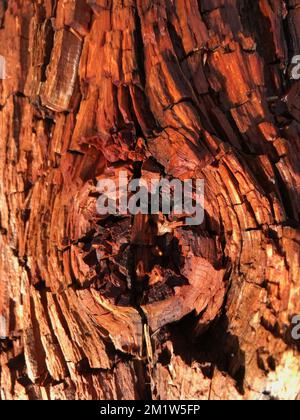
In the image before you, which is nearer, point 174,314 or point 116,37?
point 174,314

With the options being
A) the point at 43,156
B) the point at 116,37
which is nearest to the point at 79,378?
the point at 43,156

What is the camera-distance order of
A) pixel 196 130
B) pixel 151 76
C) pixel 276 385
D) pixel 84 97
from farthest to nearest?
pixel 84 97 → pixel 151 76 → pixel 196 130 → pixel 276 385

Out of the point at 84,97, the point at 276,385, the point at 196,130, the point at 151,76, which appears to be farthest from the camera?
the point at 84,97

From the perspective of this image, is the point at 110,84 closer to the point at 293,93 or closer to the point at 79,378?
Answer: the point at 293,93
